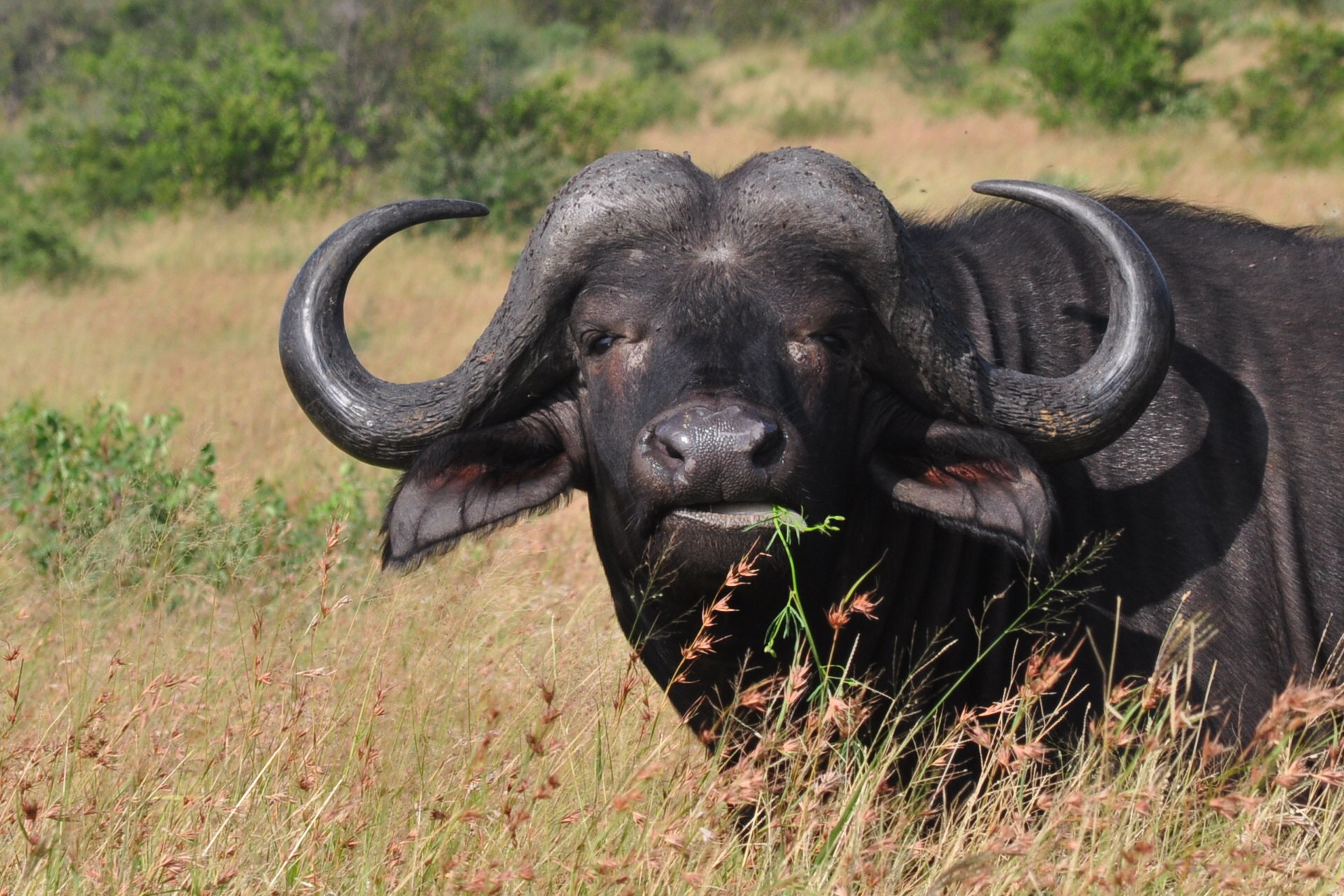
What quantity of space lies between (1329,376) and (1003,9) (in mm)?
26037

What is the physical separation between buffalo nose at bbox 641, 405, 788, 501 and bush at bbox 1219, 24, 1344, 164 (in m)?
15.1

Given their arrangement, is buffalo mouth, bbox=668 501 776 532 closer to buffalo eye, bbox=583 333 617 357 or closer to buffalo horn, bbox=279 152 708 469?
buffalo eye, bbox=583 333 617 357

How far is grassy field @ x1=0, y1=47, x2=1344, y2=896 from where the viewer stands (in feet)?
8.70

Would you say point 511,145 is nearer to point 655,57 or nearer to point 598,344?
point 598,344

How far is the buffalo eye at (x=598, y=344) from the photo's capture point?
329 centimetres

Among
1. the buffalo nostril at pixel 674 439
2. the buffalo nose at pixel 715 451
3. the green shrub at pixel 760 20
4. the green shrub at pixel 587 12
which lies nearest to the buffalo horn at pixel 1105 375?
the buffalo nose at pixel 715 451

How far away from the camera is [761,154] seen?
349 centimetres

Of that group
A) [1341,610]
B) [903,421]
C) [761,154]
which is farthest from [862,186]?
[1341,610]

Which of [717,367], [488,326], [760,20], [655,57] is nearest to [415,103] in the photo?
[655,57]

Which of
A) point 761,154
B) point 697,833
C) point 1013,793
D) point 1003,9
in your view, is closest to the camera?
point 697,833

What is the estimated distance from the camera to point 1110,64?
19.4 metres

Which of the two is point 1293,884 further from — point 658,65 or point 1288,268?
point 658,65

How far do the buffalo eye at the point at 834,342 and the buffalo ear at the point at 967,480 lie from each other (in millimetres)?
239

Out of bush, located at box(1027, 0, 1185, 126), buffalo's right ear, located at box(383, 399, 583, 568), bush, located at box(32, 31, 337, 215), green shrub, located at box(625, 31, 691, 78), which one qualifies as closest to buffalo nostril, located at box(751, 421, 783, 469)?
buffalo's right ear, located at box(383, 399, 583, 568)
